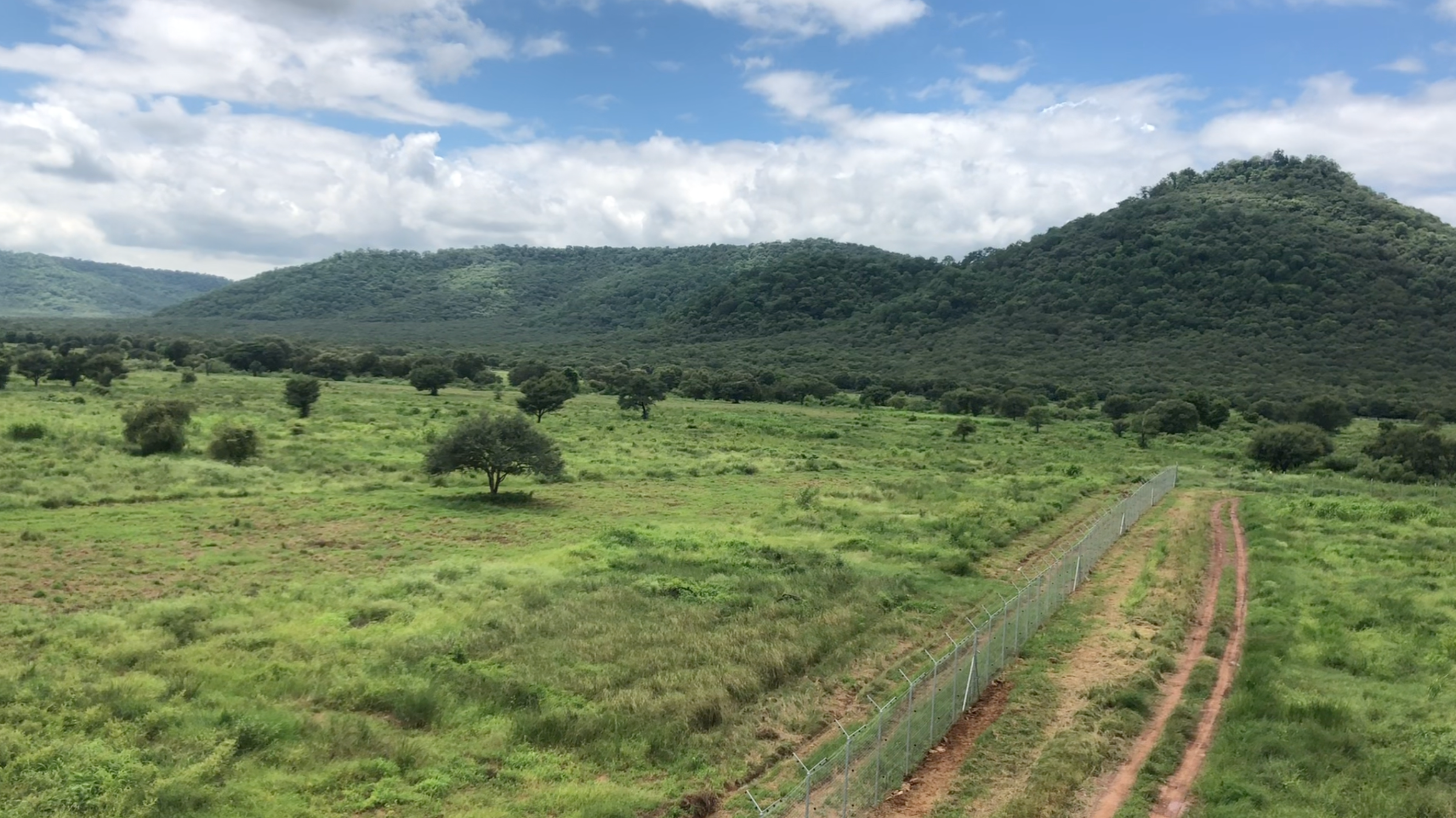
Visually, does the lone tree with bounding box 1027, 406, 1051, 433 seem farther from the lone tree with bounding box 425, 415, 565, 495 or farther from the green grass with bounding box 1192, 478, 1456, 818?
the lone tree with bounding box 425, 415, 565, 495

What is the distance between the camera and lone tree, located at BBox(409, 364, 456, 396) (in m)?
91.9

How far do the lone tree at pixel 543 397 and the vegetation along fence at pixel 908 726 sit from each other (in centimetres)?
5411

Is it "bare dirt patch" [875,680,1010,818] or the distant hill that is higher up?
the distant hill

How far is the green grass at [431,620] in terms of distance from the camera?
1261cm

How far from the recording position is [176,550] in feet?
84.5

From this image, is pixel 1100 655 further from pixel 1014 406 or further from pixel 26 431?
pixel 1014 406

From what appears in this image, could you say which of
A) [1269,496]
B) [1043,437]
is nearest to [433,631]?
[1269,496]

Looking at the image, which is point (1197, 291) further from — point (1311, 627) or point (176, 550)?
point (176, 550)

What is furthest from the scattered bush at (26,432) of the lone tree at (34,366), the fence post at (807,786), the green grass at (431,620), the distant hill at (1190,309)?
the distant hill at (1190,309)

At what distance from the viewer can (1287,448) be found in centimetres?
5888

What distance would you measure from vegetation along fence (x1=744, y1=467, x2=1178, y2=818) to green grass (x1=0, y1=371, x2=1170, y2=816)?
1.10 meters

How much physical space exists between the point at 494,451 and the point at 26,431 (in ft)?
83.9

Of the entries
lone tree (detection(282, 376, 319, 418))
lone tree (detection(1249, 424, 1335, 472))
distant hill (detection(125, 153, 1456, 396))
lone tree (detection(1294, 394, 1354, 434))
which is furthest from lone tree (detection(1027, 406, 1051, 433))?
lone tree (detection(282, 376, 319, 418))

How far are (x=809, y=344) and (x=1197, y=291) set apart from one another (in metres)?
72.2
